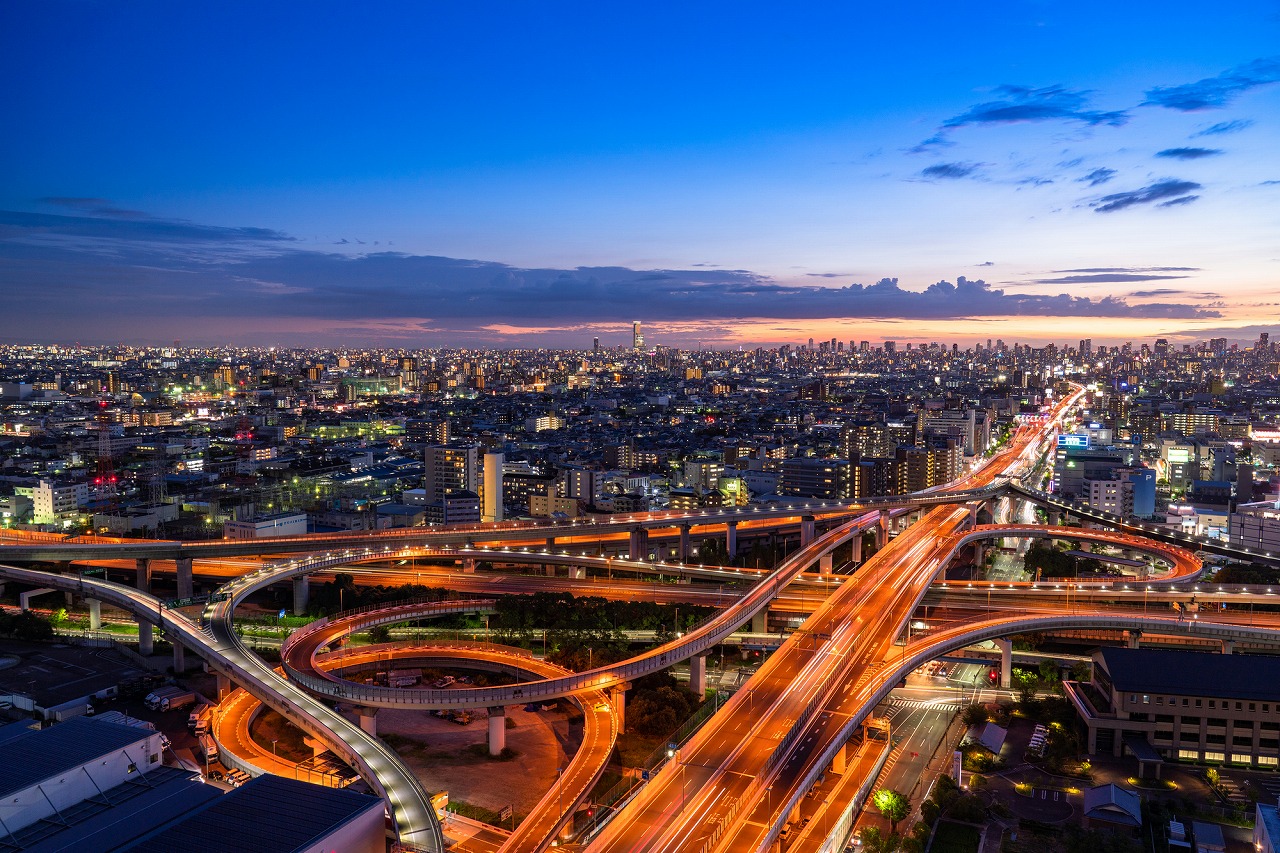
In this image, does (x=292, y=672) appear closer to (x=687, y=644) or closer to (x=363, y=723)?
(x=363, y=723)

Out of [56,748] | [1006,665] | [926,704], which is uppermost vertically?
[56,748]

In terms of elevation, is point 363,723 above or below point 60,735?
below

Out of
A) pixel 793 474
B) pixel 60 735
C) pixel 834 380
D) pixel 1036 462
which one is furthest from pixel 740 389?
pixel 60 735

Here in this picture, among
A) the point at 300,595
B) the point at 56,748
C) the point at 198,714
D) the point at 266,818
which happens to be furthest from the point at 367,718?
the point at 300,595

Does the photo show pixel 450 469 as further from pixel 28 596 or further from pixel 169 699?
pixel 169 699

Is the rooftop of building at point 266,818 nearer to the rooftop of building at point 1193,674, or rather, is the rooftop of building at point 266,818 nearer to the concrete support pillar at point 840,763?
the concrete support pillar at point 840,763

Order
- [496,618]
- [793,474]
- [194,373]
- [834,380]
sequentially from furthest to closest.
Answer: [834,380] < [194,373] < [793,474] < [496,618]
